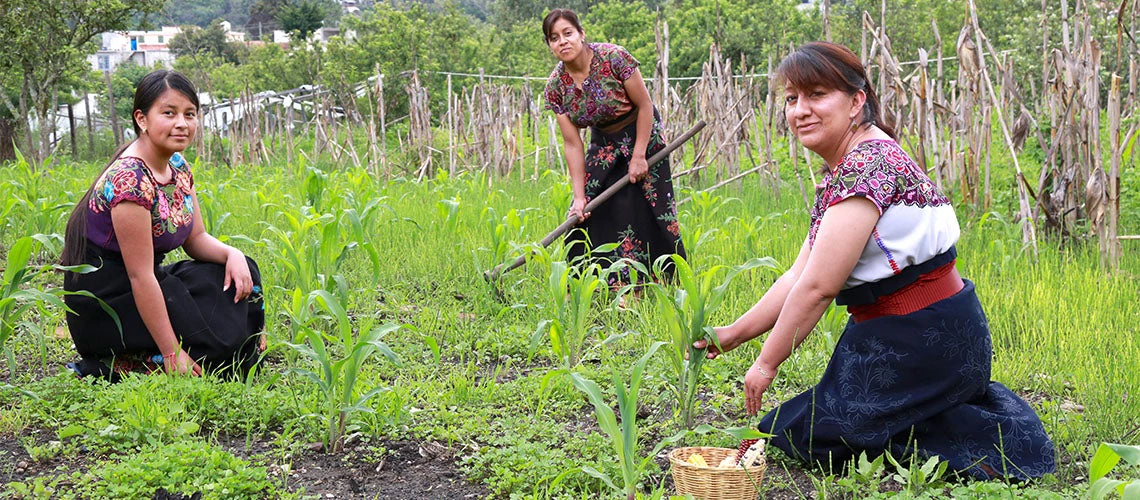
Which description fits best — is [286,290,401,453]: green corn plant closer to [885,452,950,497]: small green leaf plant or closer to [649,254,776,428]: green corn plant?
[649,254,776,428]: green corn plant

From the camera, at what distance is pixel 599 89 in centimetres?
479

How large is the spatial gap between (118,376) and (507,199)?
4874 mm

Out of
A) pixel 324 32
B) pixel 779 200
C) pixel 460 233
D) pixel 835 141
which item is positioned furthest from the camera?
pixel 324 32

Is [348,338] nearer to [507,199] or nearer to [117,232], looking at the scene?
[117,232]

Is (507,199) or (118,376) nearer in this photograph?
(118,376)

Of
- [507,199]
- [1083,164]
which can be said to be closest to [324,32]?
[507,199]

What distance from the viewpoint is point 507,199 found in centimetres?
820

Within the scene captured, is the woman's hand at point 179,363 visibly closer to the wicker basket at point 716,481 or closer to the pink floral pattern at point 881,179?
the wicker basket at point 716,481

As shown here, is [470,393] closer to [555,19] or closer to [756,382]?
[756,382]

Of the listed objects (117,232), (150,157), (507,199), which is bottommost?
(507,199)

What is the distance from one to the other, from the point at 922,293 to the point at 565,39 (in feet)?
8.15

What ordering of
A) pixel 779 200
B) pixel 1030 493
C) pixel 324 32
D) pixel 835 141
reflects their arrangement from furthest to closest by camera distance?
pixel 324 32
pixel 779 200
pixel 835 141
pixel 1030 493

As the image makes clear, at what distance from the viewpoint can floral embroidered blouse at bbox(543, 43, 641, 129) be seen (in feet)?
15.6

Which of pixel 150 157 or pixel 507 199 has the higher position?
pixel 150 157
